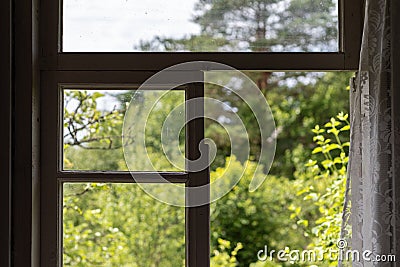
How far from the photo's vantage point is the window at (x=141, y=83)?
5.86 feet

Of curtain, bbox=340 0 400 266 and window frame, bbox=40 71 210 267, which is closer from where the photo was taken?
curtain, bbox=340 0 400 266

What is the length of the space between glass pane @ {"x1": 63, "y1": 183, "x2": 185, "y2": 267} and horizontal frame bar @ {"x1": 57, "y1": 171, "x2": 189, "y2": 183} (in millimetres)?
35

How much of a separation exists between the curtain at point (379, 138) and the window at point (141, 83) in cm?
17

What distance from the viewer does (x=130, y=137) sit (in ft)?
6.04

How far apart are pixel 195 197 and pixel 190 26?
0.51 meters

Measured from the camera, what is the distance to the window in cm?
179

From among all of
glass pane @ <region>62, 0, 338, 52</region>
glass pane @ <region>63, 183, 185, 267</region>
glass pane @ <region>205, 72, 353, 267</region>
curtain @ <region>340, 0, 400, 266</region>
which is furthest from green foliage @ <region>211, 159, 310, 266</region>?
curtain @ <region>340, 0, 400, 266</region>

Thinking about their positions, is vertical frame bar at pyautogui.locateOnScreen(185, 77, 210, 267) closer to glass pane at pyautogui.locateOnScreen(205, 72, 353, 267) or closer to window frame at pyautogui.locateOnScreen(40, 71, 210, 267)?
window frame at pyautogui.locateOnScreen(40, 71, 210, 267)

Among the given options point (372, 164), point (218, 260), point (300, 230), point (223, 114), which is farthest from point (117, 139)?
point (300, 230)
